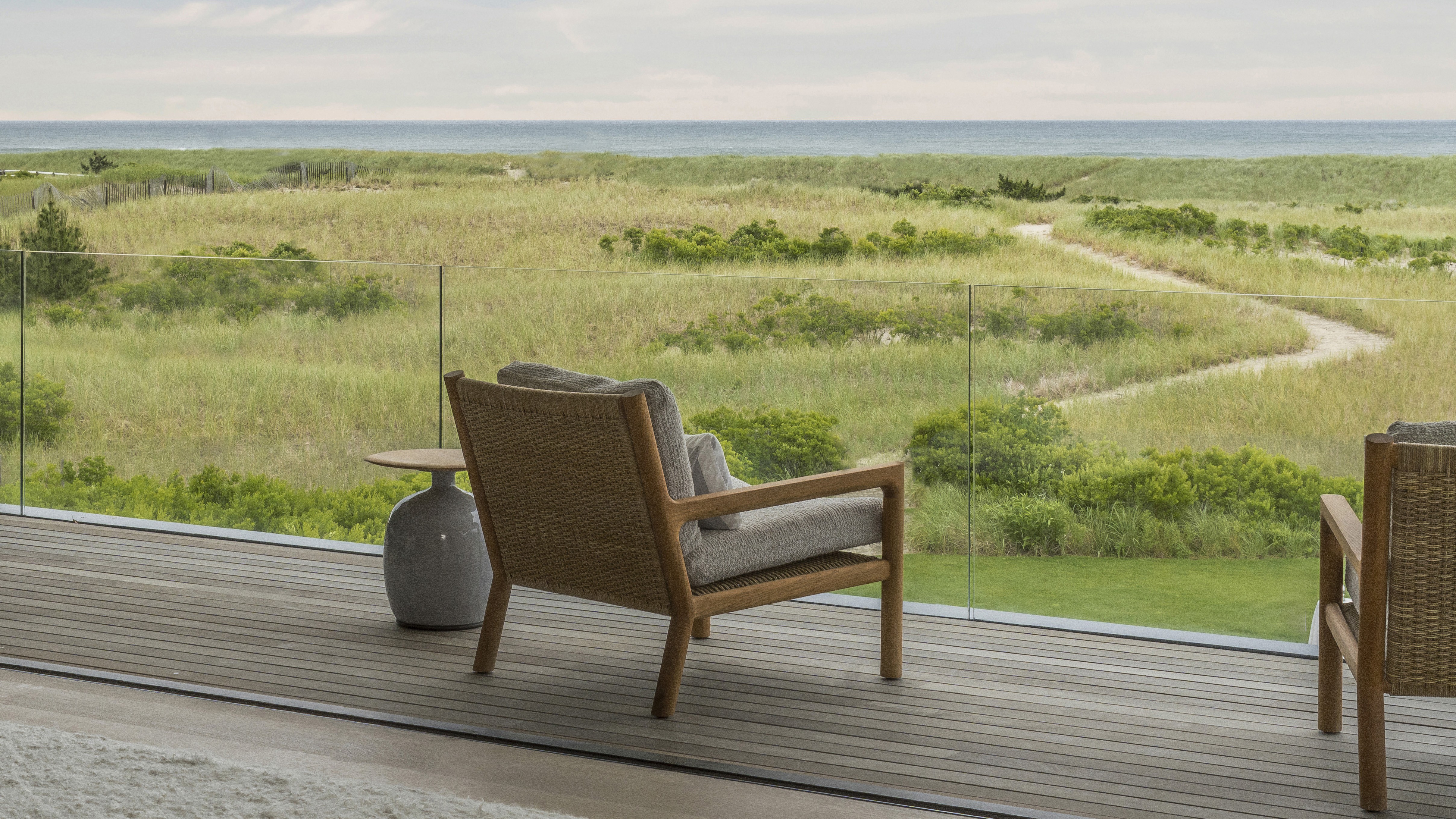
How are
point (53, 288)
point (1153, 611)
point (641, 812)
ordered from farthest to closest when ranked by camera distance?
point (53, 288) < point (1153, 611) < point (641, 812)

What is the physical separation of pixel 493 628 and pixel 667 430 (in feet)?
2.60

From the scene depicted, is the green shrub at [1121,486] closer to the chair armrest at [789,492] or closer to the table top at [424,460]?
the chair armrest at [789,492]

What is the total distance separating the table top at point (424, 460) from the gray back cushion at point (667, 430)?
63 centimetres

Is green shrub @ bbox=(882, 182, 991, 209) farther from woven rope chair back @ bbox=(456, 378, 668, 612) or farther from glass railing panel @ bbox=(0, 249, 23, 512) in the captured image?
woven rope chair back @ bbox=(456, 378, 668, 612)

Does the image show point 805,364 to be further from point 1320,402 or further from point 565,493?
point 565,493

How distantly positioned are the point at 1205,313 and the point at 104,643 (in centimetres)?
350

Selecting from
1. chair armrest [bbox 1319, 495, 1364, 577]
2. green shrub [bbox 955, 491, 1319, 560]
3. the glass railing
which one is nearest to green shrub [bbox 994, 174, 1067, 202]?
the glass railing

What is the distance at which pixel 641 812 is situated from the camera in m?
2.57

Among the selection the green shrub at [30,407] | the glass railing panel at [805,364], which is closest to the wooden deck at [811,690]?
the glass railing panel at [805,364]

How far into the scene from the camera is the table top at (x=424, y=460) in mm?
3670

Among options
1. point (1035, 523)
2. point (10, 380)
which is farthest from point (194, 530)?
Answer: point (1035, 523)

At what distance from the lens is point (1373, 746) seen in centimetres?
254

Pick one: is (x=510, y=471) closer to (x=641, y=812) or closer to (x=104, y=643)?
(x=641, y=812)
